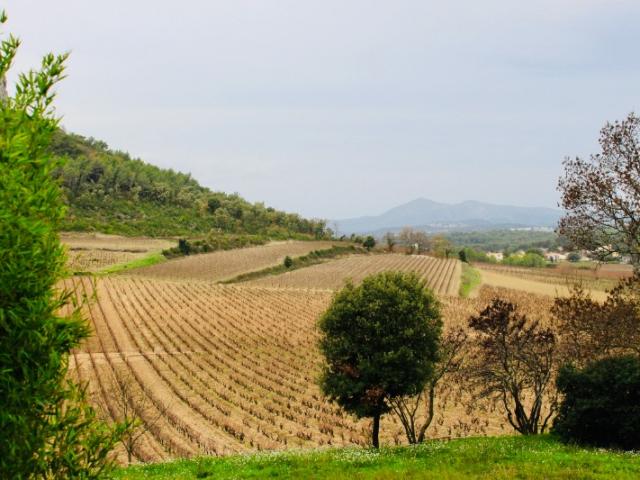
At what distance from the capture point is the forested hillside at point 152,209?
133m

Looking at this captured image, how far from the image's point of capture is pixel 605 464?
15.2 metres

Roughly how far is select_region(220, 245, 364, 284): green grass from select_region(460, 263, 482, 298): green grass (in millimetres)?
28090

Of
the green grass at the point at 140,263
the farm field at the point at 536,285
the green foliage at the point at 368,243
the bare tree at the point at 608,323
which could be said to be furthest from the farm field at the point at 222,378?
the green foliage at the point at 368,243

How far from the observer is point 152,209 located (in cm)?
15238

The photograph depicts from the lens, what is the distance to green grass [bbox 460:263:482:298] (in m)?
92.6

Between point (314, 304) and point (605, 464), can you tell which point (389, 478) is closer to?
point (605, 464)

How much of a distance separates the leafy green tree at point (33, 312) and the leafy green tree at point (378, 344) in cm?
1697

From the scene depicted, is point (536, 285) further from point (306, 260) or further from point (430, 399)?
point (430, 399)

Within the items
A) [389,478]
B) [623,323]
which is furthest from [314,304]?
[389,478]

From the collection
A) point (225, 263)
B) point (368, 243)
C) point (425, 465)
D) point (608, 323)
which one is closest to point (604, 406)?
point (608, 323)

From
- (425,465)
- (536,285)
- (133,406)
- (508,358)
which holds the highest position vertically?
(508,358)

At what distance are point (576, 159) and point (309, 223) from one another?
494ft

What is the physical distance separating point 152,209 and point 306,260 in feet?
188

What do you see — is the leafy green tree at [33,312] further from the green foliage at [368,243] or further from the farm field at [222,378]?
the green foliage at [368,243]
